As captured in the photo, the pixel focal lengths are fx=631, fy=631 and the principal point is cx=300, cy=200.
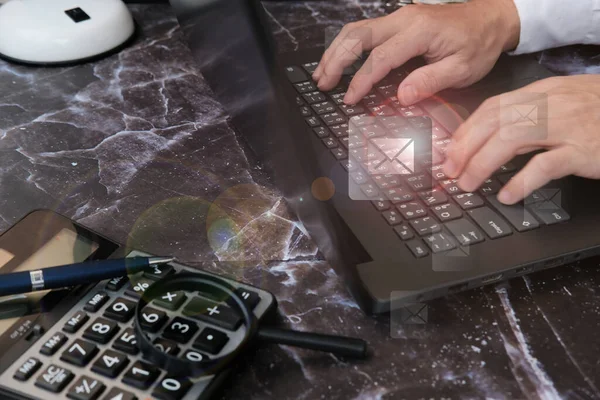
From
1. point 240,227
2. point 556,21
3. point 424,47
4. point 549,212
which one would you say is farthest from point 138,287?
point 556,21

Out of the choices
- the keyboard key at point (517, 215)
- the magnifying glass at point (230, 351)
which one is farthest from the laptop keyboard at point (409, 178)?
the magnifying glass at point (230, 351)

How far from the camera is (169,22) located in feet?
3.19

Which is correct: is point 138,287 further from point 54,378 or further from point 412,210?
point 412,210

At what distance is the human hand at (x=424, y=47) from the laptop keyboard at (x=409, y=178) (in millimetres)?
19

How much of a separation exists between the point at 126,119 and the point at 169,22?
11.4 inches

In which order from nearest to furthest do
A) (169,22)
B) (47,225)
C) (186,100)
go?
(47,225)
(186,100)
(169,22)

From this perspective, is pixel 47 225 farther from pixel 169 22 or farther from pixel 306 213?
pixel 169 22

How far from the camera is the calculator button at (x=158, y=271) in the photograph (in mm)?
490

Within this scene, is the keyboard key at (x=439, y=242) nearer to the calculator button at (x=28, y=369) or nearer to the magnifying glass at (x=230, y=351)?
the magnifying glass at (x=230, y=351)

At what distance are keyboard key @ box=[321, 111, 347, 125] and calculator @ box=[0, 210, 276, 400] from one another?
0.24 metres

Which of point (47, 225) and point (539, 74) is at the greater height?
point (47, 225)

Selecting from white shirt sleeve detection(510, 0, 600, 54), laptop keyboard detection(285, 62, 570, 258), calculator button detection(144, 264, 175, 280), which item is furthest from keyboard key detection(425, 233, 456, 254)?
white shirt sleeve detection(510, 0, 600, 54)

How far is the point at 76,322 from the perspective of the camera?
1.50 ft

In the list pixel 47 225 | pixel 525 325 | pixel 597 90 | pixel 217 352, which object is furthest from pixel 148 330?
pixel 597 90
